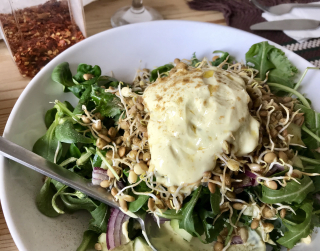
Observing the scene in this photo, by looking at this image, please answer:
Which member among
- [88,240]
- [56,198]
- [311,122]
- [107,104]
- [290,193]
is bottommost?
[88,240]

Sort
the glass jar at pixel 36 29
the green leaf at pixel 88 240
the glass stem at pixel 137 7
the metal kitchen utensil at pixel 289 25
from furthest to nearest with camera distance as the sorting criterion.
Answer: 1. the glass stem at pixel 137 7
2. the metal kitchen utensil at pixel 289 25
3. the glass jar at pixel 36 29
4. the green leaf at pixel 88 240

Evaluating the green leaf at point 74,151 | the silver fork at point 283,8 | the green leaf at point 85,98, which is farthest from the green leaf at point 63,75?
the silver fork at point 283,8

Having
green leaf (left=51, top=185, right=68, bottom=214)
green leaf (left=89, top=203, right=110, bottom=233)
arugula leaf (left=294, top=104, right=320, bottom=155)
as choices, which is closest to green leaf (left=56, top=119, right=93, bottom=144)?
green leaf (left=51, top=185, right=68, bottom=214)

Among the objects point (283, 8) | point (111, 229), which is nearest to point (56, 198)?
point (111, 229)

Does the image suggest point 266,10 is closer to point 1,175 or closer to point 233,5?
point 233,5

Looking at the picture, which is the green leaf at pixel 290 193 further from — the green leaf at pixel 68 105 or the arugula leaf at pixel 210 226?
the green leaf at pixel 68 105

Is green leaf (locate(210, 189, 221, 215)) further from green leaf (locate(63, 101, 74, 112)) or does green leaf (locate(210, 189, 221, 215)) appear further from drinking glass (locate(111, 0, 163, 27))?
drinking glass (locate(111, 0, 163, 27))

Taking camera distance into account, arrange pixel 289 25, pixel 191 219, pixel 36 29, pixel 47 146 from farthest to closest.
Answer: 1. pixel 289 25
2. pixel 36 29
3. pixel 47 146
4. pixel 191 219

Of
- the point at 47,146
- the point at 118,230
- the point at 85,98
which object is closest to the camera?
the point at 118,230

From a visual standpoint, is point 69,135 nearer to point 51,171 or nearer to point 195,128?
point 51,171
